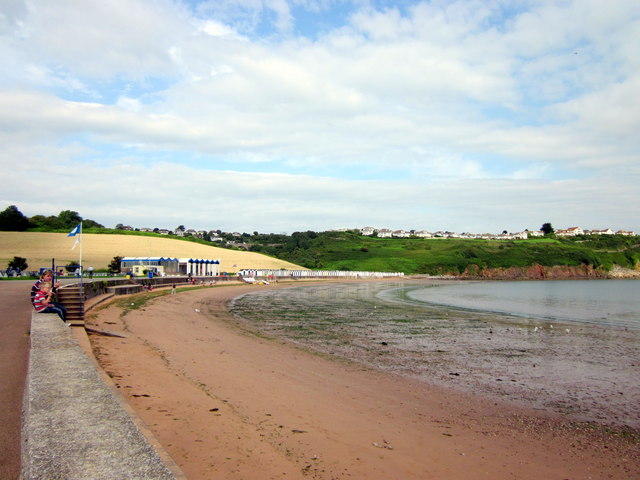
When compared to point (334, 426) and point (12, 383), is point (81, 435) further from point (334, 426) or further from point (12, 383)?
point (12, 383)

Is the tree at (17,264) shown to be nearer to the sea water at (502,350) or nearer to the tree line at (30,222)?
the sea water at (502,350)

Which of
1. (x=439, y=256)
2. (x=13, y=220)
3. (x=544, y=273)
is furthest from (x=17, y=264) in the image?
(x=544, y=273)

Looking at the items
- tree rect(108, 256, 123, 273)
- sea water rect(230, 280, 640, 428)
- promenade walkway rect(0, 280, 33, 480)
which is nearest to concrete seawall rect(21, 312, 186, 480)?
promenade walkway rect(0, 280, 33, 480)

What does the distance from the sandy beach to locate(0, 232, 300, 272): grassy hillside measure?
76.2m

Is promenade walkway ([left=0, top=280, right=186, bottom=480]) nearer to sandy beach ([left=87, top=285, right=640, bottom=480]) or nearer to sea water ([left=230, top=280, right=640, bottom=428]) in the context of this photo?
sandy beach ([left=87, top=285, right=640, bottom=480])

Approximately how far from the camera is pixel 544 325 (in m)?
29.6

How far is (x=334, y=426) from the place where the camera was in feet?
29.9

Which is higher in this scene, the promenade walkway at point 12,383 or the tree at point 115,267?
the promenade walkway at point 12,383

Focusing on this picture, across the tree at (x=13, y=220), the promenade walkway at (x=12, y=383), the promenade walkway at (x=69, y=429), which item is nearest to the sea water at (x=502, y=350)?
the promenade walkway at (x=69, y=429)

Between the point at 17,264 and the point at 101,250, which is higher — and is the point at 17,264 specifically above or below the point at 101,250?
below

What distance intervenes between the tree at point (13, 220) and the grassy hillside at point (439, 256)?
3247 inches

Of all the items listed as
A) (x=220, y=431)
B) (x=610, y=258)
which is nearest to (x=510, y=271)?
(x=610, y=258)

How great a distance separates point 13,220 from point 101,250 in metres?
36.6

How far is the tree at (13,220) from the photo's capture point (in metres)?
115
